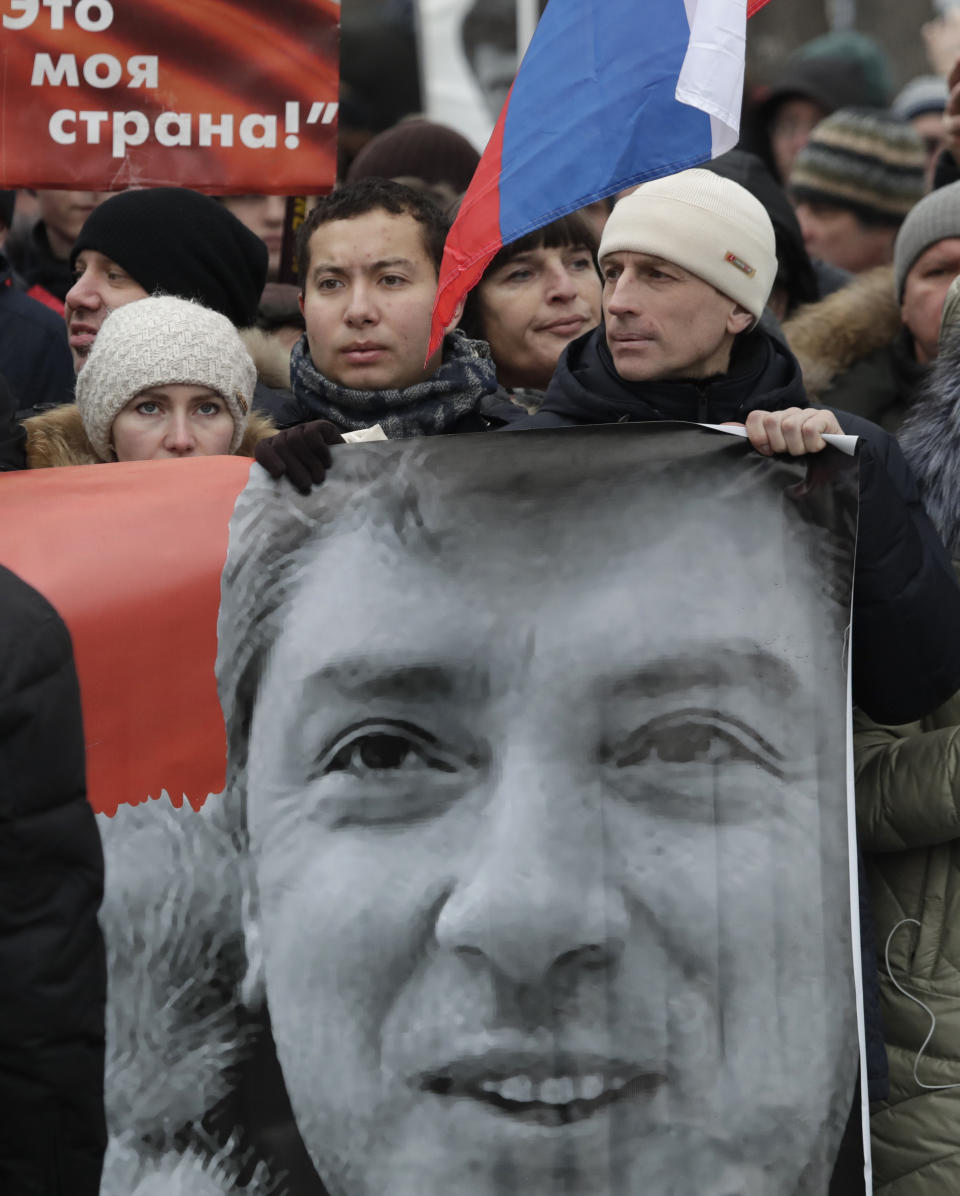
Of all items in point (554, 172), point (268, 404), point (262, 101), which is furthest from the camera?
point (262, 101)

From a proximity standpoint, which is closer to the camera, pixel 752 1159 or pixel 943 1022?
pixel 752 1159

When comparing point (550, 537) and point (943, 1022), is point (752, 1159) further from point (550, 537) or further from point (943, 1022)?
point (550, 537)

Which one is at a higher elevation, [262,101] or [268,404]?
[262,101]

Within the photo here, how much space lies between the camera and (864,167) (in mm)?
5906

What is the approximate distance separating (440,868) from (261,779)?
309 mm

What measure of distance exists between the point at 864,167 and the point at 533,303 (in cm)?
220

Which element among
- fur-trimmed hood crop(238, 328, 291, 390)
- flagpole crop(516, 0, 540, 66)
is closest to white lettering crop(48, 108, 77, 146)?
fur-trimmed hood crop(238, 328, 291, 390)

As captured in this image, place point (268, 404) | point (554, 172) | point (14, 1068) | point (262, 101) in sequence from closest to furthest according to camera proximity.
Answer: point (14, 1068)
point (554, 172)
point (268, 404)
point (262, 101)

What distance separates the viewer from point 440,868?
9.56ft

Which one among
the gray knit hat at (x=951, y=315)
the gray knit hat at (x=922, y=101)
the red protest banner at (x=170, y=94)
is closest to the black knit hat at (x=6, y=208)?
the red protest banner at (x=170, y=94)

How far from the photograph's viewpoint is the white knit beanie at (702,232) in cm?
326

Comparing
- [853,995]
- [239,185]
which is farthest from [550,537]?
[239,185]

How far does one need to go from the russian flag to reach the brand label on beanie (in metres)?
0.31

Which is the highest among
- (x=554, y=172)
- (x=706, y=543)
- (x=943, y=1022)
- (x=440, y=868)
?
(x=554, y=172)
